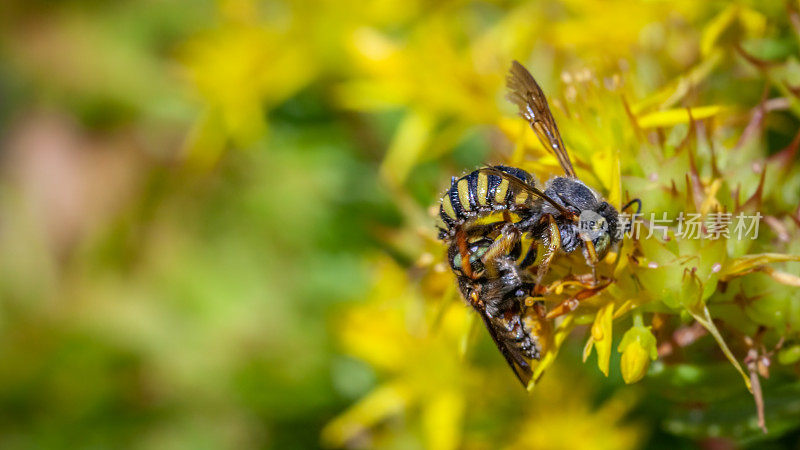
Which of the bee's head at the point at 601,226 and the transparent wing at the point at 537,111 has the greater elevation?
the transparent wing at the point at 537,111

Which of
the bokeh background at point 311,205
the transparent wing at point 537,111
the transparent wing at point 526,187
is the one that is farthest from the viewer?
the bokeh background at point 311,205

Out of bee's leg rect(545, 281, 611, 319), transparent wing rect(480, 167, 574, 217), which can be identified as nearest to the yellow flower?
bee's leg rect(545, 281, 611, 319)

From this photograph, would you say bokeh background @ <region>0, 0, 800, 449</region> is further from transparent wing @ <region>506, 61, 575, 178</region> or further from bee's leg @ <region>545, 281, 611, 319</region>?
bee's leg @ <region>545, 281, 611, 319</region>

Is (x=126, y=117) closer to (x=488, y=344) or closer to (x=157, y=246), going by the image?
(x=157, y=246)

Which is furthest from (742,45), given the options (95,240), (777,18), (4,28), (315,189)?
(4,28)

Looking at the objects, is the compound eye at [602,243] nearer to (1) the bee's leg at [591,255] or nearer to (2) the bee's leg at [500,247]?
(1) the bee's leg at [591,255]

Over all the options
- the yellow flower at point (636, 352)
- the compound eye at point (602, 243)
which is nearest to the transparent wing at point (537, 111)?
the compound eye at point (602, 243)

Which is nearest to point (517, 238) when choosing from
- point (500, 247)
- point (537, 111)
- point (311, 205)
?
point (500, 247)
